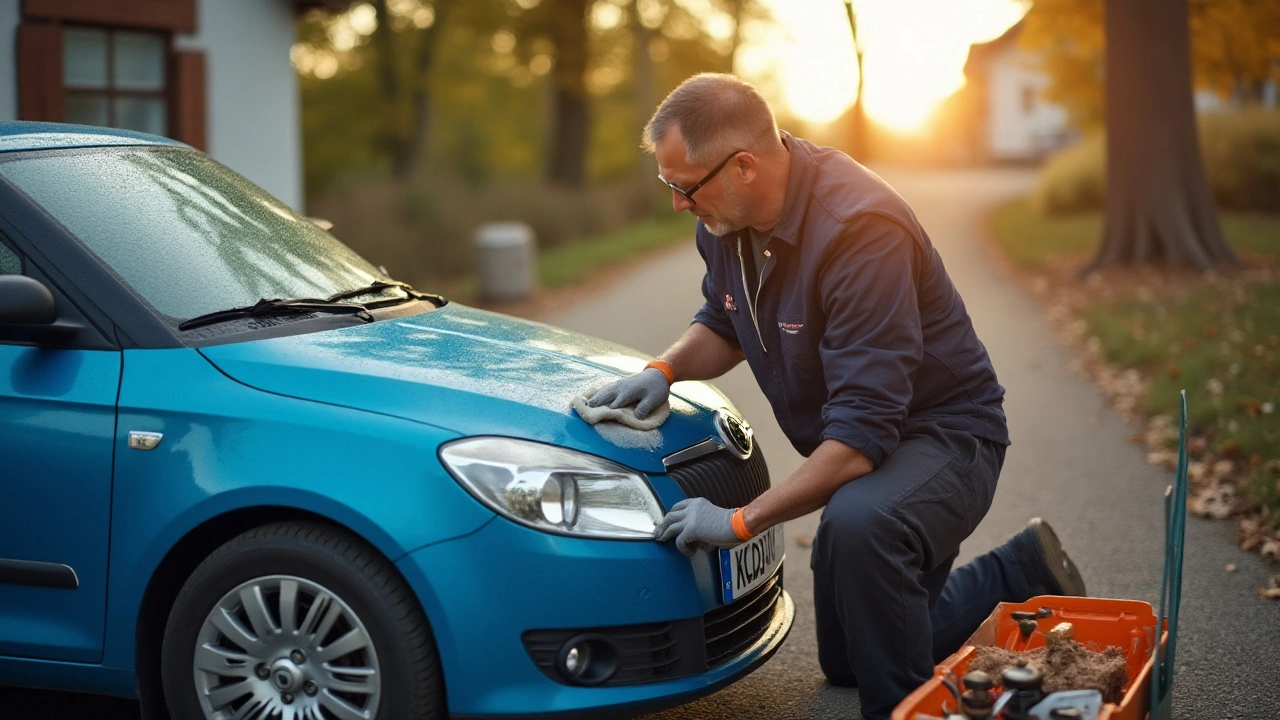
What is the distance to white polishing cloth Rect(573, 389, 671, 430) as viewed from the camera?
10.6 feet

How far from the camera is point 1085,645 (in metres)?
3.54

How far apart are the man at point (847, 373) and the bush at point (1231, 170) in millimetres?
18871

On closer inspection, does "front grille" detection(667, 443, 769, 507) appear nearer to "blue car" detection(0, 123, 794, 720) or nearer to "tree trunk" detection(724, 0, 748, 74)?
"blue car" detection(0, 123, 794, 720)

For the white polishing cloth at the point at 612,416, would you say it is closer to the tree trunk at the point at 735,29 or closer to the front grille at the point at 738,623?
the front grille at the point at 738,623

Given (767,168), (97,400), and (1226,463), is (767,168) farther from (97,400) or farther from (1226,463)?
(1226,463)

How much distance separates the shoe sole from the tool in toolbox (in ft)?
1.28

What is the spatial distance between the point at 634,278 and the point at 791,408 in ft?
44.4

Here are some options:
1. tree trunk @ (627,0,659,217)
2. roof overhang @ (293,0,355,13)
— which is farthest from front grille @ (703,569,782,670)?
tree trunk @ (627,0,659,217)

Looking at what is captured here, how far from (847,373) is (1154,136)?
488 inches

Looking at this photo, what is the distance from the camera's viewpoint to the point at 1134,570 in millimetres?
5098

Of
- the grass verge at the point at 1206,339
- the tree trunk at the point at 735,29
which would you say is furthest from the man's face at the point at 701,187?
the tree trunk at the point at 735,29

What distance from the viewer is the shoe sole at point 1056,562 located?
408 cm

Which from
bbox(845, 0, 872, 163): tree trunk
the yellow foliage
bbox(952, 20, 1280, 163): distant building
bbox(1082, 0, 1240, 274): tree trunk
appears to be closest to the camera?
bbox(1082, 0, 1240, 274): tree trunk

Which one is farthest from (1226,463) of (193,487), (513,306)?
(513,306)
